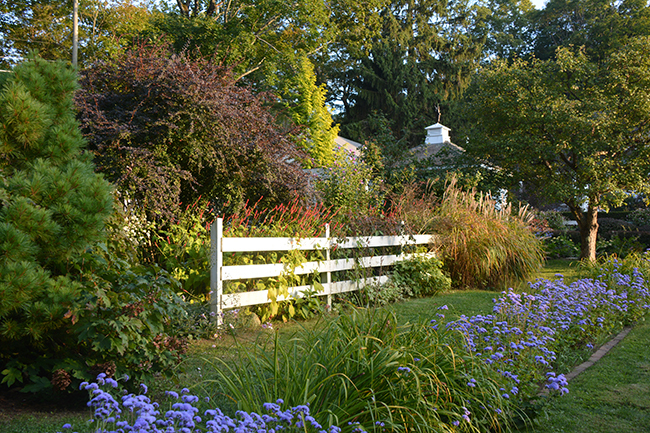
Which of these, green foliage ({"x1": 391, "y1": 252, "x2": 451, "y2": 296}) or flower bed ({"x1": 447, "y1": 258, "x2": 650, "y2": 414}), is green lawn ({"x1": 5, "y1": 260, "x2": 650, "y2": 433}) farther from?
green foliage ({"x1": 391, "y1": 252, "x2": 451, "y2": 296})

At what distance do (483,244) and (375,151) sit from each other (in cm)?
493

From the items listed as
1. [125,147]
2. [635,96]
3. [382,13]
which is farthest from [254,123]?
[382,13]

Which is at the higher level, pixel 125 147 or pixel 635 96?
pixel 635 96

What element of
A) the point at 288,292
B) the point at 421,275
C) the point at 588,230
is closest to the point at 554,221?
the point at 588,230

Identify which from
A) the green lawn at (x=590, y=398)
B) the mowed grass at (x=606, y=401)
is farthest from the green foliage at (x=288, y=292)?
the mowed grass at (x=606, y=401)

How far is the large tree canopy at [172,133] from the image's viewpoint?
609 centimetres

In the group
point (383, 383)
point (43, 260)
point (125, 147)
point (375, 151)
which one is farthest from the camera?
point (375, 151)

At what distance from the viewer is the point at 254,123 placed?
754 cm

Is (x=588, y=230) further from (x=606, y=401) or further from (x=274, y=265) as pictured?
(x=606, y=401)

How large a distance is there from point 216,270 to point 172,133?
234cm

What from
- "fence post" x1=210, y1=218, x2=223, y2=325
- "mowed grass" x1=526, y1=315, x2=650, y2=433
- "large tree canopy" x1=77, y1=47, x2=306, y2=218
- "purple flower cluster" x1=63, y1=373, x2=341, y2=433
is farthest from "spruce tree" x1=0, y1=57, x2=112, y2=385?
"mowed grass" x1=526, y1=315, x2=650, y2=433

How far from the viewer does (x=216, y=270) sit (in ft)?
16.9

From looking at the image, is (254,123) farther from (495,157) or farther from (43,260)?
(495,157)

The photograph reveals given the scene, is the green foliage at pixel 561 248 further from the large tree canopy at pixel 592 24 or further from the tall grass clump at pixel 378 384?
the tall grass clump at pixel 378 384
